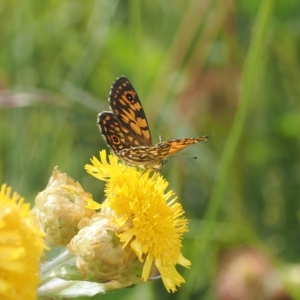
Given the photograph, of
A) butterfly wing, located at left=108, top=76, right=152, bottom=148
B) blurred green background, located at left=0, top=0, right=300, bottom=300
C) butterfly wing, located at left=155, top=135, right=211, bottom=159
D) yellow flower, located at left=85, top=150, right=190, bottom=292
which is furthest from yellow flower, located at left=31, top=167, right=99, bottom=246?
blurred green background, located at left=0, top=0, right=300, bottom=300

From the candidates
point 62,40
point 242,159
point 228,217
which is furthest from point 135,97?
point 62,40

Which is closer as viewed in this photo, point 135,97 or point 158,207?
point 158,207

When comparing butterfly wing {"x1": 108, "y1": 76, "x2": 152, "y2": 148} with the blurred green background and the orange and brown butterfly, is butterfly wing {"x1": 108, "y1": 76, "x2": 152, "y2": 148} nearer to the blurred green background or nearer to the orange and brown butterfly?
the orange and brown butterfly

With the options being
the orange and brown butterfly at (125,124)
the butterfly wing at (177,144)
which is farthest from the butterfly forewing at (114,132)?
the butterfly wing at (177,144)

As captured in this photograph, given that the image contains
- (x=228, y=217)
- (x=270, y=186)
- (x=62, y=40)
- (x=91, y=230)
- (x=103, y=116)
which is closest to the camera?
(x=91, y=230)

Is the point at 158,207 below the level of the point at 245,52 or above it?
below

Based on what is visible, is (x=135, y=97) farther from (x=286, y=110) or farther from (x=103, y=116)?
(x=286, y=110)

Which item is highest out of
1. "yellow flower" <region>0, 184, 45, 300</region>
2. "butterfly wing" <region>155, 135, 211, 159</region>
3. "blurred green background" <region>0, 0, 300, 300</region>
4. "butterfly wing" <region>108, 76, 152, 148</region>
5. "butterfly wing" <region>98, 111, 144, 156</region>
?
"blurred green background" <region>0, 0, 300, 300</region>

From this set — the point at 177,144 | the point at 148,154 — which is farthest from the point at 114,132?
the point at 177,144
